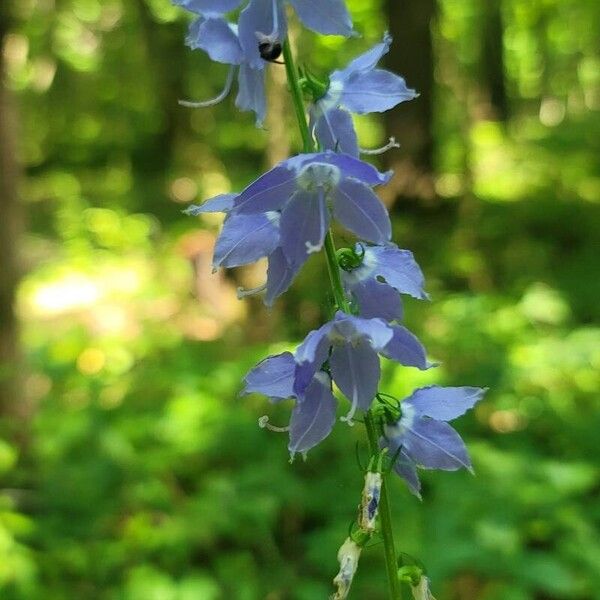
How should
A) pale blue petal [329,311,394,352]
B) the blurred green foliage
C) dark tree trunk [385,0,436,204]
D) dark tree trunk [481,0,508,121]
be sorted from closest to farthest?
pale blue petal [329,311,394,352] < the blurred green foliage < dark tree trunk [385,0,436,204] < dark tree trunk [481,0,508,121]

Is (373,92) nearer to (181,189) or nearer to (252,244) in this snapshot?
(252,244)

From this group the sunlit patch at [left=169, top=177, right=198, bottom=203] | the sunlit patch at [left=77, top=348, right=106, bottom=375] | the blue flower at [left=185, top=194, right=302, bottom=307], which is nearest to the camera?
the blue flower at [left=185, top=194, right=302, bottom=307]

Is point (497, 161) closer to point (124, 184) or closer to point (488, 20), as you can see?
point (488, 20)

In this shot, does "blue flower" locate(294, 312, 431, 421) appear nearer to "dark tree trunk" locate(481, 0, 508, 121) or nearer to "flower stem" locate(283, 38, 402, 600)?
"flower stem" locate(283, 38, 402, 600)

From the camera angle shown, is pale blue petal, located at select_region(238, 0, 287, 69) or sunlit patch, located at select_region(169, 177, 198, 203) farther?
sunlit patch, located at select_region(169, 177, 198, 203)

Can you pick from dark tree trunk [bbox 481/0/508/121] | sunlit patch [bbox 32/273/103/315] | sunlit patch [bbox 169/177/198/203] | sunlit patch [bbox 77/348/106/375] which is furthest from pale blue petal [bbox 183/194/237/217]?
dark tree trunk [bbox 481/0/508/121]

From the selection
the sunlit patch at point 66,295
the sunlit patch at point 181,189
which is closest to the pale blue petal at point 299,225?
the sunlit patch at point 66,295

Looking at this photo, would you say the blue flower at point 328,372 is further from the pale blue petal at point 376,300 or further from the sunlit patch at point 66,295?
the sunlit patch at point 66,295
